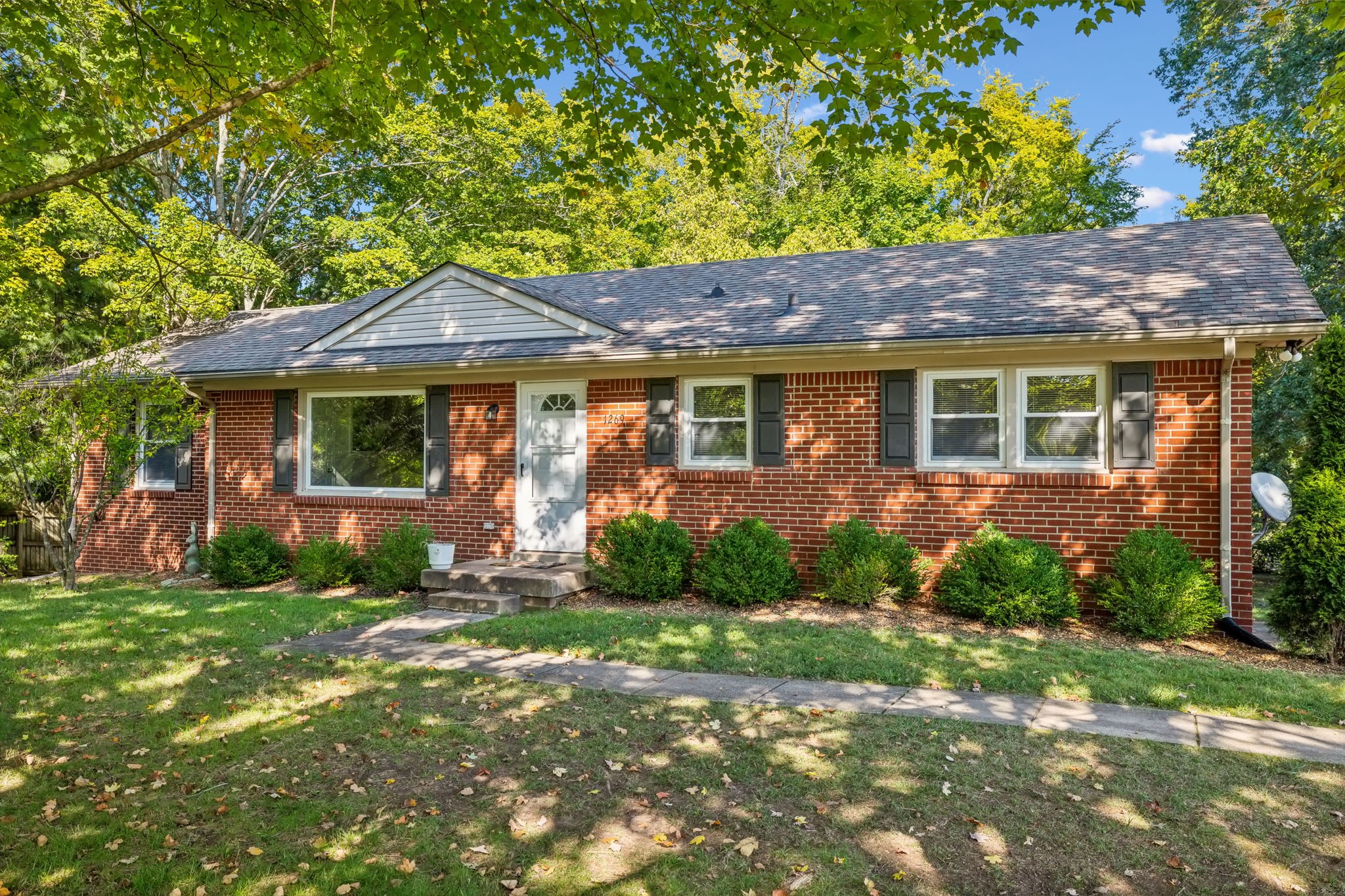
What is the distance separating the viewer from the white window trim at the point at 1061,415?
8.46 m

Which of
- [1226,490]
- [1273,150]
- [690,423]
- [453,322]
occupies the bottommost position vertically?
[1226,490]

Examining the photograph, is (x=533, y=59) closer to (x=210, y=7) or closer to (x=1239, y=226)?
(x=210, y=7)

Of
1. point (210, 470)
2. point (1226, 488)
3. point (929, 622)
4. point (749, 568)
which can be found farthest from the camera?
point (210, 470)

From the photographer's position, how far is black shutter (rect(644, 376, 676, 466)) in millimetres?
9992

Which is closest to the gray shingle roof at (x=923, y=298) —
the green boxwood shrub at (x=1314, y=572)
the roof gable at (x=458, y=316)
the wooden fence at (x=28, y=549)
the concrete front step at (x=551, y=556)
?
the roof gable at (x=458, y=316)

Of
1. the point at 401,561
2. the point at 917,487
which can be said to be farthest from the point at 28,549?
the point at 917,487

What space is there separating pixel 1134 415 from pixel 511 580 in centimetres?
659

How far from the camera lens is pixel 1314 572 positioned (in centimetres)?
700

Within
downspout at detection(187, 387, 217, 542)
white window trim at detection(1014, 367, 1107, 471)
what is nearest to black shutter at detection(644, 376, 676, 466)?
white window trim at detection(1014, 367, 1107, 471)

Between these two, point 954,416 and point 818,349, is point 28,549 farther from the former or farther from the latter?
point 954,416

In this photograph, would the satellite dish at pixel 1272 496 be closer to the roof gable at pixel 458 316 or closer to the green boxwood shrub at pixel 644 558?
the green boxwood shrub at pixel 644 558

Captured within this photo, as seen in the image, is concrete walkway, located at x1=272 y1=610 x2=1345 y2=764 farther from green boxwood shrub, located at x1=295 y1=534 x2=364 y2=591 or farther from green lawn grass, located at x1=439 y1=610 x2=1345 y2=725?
green boxwood shrub, located at x1=295 y1=534 x2=364 y2=591

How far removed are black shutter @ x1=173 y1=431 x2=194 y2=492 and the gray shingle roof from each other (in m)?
1.24

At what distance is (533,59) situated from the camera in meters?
5.84
